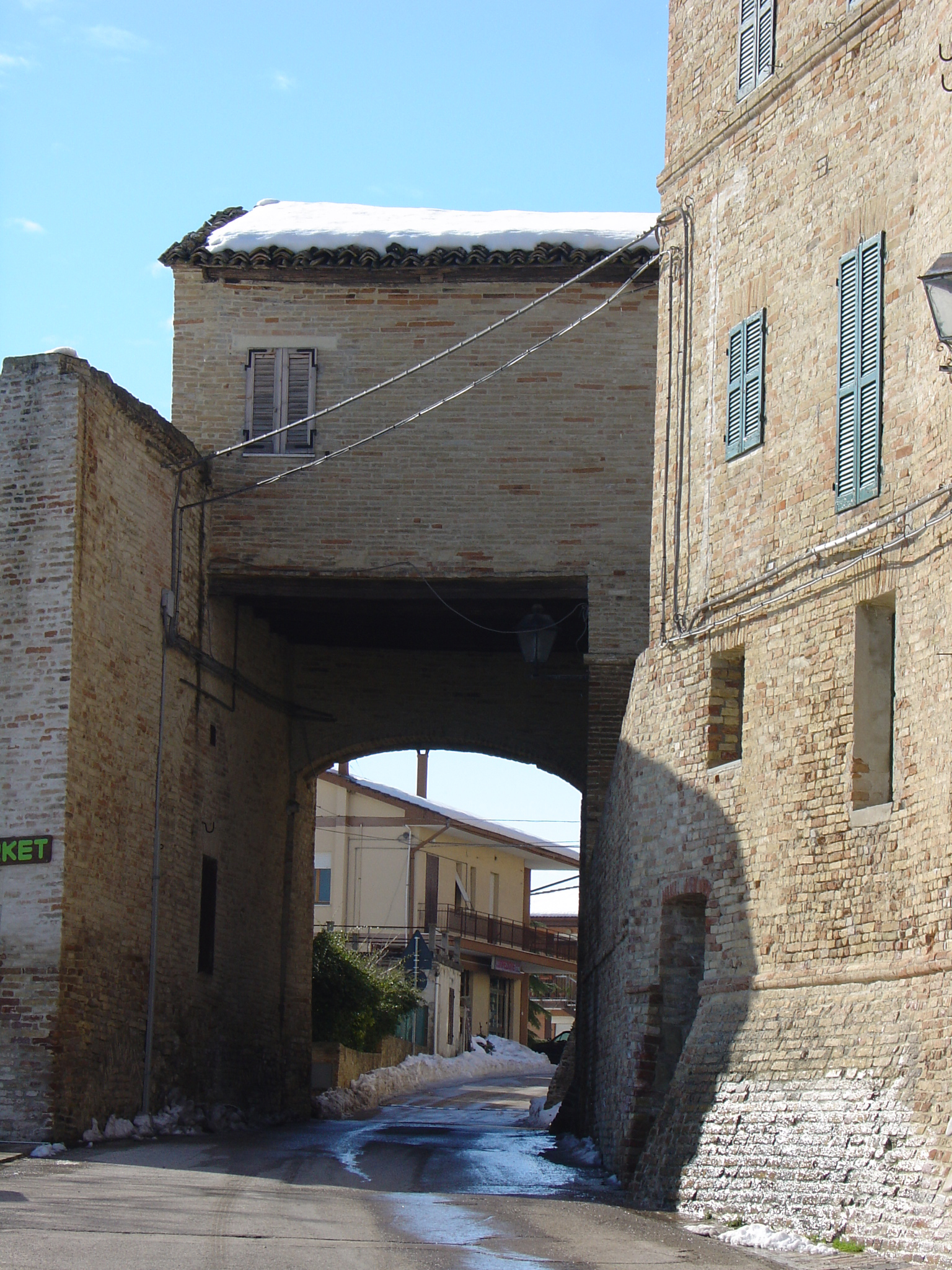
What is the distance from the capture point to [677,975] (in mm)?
13430

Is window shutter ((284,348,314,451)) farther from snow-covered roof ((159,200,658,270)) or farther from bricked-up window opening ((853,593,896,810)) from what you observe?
bricked-up window opening ((853,593,896,810))

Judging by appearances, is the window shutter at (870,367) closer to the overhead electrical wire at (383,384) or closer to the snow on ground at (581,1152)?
the overhead electrical wire at (383,384)

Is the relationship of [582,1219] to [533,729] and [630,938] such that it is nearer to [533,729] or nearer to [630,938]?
[630,938]

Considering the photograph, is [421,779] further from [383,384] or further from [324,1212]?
[324,1212]

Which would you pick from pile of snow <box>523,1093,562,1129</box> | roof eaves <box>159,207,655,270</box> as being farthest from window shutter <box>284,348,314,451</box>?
pile of snow <box>523,1093,562,1129</box>

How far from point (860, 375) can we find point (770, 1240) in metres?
5.87

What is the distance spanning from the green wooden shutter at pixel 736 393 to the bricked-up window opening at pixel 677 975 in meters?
3.68

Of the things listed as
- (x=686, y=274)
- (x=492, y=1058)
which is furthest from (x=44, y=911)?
(x=492, y=1058)

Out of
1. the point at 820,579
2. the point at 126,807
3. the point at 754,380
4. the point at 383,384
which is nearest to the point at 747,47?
the point at 754,380

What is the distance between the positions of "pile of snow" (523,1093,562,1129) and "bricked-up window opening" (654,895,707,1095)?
758 cm

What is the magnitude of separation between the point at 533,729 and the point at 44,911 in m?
9.83

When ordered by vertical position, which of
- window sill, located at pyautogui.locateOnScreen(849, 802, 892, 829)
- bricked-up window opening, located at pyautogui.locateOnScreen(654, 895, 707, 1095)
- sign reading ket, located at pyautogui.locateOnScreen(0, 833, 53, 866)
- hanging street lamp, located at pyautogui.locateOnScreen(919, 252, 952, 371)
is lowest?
bricked-up window opening, located at pyautogui.locateOnScreen(654, 895, 707, 1095)

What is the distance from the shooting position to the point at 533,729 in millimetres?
22969

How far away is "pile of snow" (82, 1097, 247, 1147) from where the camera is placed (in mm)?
14984
